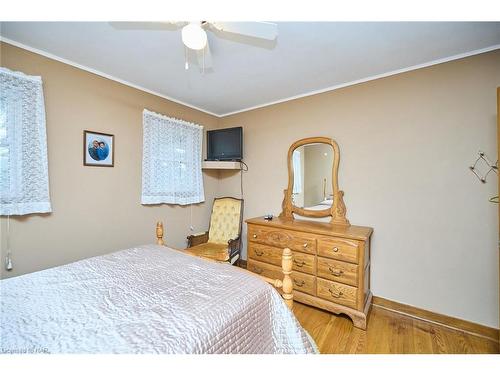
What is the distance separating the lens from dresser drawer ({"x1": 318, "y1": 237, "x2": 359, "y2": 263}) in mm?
1967

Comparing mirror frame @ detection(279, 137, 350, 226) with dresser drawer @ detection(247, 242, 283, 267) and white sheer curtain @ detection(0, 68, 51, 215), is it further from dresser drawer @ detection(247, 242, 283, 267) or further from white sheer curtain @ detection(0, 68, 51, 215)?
white sheer curtain @ detection(0, 68, 51, 215)

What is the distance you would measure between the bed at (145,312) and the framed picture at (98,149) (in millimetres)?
1098

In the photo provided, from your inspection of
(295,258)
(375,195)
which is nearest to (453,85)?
(375,195)

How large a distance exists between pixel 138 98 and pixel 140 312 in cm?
239

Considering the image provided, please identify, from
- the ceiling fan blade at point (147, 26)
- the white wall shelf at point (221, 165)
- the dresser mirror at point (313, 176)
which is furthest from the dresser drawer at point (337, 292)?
the ceiling fan blade at point (147, 26)

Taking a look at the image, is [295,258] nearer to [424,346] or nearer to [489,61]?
[424,346]

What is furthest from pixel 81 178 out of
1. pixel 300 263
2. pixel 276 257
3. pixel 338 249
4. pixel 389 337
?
pixel 389 337

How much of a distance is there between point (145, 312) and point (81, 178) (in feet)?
5.71

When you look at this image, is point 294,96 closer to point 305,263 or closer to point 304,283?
point 305,263

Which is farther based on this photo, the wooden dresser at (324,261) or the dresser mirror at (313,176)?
the dresser mirror at (313,176)

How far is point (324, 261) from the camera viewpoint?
2129mm

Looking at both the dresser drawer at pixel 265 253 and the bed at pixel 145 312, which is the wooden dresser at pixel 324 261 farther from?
the bed at pixel 145 312

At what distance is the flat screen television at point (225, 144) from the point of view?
10.3 ft
